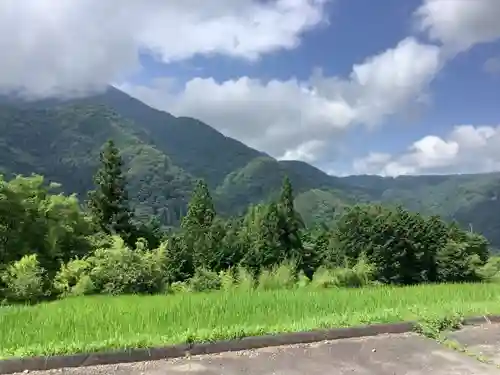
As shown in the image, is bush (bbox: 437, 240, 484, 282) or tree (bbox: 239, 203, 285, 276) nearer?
bush (bbox: 437, 240, 484, 282)

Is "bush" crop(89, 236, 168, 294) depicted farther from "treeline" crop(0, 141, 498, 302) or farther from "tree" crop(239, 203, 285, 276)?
"tree" crop(239, 203, 285, 276)

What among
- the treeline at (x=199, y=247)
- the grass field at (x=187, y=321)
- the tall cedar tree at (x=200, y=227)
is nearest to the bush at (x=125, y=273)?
the treeline at (x=199, y=247)

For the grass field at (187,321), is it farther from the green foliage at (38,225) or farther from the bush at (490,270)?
the bush at (490,270)

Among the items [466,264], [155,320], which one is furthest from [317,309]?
[466,264]

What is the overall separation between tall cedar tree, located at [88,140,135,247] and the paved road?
4718 centimetres

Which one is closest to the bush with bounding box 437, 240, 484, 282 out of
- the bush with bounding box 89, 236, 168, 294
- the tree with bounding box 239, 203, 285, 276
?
the tree with bounding box 239, 203, 285, 276

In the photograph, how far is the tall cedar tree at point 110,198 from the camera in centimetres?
5272

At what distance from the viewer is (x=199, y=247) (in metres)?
50.1

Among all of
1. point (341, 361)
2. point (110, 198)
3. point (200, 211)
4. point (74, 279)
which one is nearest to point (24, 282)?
point (74, 279)

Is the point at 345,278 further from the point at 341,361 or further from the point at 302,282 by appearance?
the point at 341,361

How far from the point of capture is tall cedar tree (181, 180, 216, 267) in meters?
49.5

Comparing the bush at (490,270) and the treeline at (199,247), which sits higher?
the treeline at (199,247)

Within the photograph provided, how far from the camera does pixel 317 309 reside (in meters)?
10.1

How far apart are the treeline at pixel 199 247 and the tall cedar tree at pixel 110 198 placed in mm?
Result: 95
